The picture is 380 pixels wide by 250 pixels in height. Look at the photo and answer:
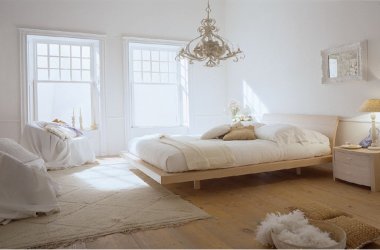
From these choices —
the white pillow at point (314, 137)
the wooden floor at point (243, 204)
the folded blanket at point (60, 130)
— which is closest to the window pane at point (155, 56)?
the folded blanket at point (60, 130)

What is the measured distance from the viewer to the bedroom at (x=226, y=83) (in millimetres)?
3125

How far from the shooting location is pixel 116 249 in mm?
2248

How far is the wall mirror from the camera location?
13.7 feet

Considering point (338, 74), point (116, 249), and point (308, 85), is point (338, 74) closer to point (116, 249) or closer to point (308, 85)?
point (308, 85)

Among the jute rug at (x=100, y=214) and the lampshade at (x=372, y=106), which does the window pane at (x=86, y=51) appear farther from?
the lampshade at (x=372, y=106)

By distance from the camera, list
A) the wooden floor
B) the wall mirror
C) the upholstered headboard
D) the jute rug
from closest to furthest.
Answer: the wooden floor, the jute rug, the wall mirror, the upholstered headboard

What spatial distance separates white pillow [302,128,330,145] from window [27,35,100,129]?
14.0 feet

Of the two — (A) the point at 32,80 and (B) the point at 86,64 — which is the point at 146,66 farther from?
(A) the point at 32,80

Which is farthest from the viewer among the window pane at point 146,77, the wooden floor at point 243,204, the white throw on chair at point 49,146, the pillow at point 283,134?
the window pane at point 146,77

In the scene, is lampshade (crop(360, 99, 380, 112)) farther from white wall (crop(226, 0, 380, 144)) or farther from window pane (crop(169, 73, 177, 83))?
window pane (crop(169, 73, 177, 83))

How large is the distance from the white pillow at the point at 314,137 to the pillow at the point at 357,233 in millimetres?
2148

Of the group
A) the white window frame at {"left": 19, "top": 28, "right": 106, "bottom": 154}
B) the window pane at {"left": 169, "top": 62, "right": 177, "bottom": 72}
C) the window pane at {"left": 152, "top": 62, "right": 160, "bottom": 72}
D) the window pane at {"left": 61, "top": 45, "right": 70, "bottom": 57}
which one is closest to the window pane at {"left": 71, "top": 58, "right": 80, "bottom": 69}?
the window pane at {"left": 61, "top": 45, "right": 70, "bottom": 57}

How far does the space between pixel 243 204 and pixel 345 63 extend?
8.60 feet

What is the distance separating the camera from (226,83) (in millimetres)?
7750
